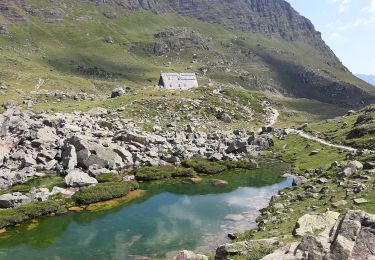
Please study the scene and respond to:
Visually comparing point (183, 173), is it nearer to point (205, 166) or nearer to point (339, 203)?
point (205, 166)

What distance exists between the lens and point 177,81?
18188 centimetres

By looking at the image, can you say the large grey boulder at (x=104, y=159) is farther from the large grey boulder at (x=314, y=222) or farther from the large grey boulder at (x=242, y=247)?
the large grey boulder at (x=314, y=222)

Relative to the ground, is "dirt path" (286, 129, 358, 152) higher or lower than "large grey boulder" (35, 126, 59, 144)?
higher

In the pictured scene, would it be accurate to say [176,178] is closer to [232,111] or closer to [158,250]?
[158,250]

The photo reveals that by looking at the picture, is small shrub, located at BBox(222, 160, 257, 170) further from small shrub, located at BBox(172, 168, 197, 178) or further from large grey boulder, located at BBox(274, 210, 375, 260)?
large grey boulder, located at BBox(274, 210, 375, 260)

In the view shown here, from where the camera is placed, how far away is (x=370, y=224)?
24.5 meters

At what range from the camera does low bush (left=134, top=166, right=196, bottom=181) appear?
256ft

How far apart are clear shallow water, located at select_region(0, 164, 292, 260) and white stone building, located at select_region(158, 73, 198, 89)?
109 meters

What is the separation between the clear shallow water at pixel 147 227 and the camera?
46031mm

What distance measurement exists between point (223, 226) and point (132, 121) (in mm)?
69959

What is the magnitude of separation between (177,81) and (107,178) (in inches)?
4426

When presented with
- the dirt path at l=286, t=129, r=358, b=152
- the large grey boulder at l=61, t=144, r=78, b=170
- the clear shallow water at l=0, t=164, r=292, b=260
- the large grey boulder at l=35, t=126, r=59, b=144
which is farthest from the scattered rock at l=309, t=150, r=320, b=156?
the large grey boulder at l=35, t=126, r=59, b=144

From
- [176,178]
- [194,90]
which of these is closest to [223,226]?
[176,178]

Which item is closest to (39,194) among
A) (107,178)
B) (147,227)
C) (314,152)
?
(107,178)
